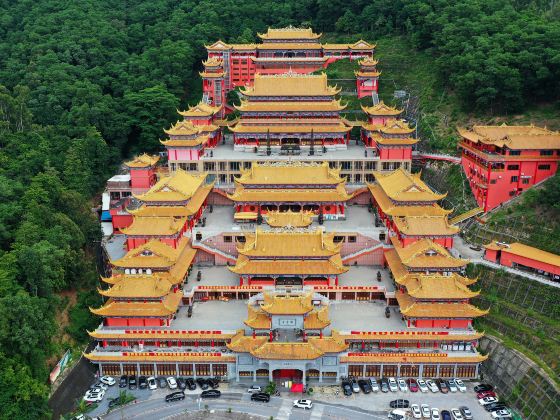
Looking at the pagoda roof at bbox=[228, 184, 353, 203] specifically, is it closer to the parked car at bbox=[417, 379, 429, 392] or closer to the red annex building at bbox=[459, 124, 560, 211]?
the red annex building at bbox=[459, 124, 560, 211]

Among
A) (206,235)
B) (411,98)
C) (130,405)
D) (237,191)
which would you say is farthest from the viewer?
(411,98)

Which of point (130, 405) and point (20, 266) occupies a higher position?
point (20, 266)

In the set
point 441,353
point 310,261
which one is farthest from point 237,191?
point 441,353

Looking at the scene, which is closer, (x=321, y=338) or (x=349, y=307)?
(x=321, y=338)

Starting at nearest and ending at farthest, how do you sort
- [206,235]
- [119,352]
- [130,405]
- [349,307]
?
1. [130,405]
2. [119,352]
3. [349,307]
4. [206,235]

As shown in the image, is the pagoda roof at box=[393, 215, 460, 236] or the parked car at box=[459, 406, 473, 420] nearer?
the parked car at box=[459, 406, 473, 420]

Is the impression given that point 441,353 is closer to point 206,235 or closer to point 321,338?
point 321,338

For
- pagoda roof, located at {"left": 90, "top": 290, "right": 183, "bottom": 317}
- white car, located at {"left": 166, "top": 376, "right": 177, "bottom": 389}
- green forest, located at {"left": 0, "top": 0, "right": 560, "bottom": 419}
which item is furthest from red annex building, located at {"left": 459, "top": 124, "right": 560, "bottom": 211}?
white car, located at {"left": 166, "top": 376, "right": 177, "bottom": 389}

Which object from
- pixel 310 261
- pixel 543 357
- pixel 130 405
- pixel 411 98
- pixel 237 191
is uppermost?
pixel 411 98
